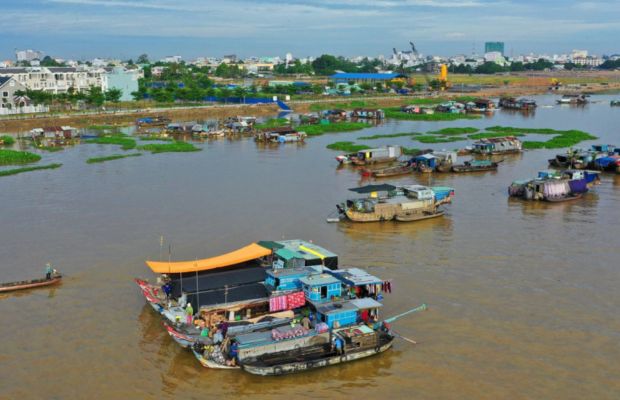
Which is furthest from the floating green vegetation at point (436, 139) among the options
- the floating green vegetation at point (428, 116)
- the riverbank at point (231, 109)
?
the riverbank at point (231, 109)

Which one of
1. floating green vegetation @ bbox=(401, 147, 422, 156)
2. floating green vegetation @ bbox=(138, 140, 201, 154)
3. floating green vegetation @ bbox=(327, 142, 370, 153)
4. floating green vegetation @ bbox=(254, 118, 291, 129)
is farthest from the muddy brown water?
floating green vegetation @ bbox=(254, 118, 291, 129)

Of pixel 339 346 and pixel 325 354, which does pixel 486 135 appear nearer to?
pixel 339 346

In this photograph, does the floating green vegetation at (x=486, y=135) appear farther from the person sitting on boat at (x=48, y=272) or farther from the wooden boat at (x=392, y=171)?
the person sitting on boat at (x=48, y=272)

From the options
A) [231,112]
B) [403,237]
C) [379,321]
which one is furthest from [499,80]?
[379,321]

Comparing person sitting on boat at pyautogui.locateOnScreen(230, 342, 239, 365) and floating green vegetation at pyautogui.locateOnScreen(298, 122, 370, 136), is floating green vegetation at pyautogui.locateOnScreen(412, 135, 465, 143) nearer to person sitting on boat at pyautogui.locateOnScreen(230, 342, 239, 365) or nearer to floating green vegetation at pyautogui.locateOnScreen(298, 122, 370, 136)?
floating green vegetation at pyautogui.locateOnScreen(298, 122, 370, 136)

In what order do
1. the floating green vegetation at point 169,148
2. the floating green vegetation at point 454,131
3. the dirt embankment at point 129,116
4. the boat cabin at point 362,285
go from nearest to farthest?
the boat cabin at point 362,285 < the floating green vegetation at point 169,148 < the floating green vegetation at point 454,131 < the dirt embankment at point 129,116
